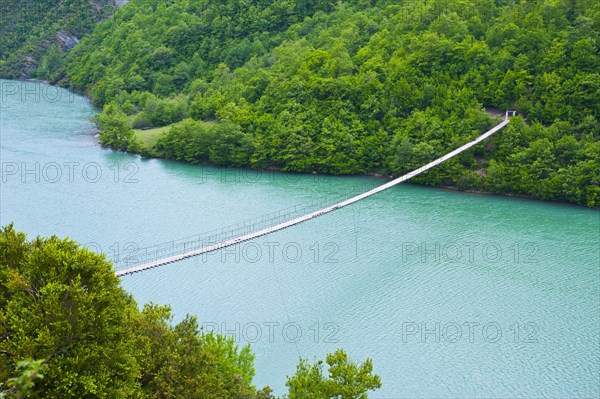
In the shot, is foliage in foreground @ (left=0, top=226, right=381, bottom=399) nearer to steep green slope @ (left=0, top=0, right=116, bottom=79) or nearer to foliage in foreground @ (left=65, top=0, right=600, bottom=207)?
foliage in foreground @ (left=65, top=0, right=600, bottom=207)

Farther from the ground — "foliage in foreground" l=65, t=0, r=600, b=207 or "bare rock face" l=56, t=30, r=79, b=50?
"bare rock face" l=56, t=30, r=79, b=50

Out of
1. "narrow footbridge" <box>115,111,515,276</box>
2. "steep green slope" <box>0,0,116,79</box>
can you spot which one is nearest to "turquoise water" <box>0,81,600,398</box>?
"narrow footbridge" <box>115,111,515,276</box>

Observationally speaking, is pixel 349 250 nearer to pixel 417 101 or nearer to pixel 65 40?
pixel 417 101

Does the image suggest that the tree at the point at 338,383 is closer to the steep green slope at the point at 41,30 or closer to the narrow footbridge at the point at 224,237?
the narrow footbridge at the point at 224,237

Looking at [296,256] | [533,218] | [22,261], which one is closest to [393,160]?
[533,218]

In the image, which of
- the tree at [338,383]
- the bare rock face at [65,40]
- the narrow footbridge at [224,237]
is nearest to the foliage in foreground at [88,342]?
the tree at [338,383]

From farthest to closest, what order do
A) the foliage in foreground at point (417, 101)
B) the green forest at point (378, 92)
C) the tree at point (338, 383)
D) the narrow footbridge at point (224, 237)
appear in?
the green forest at point (378, 92) → the foliage in foreground at point (417, 101) → the narrow footbridge at point (224, 237) → the tree at point (338, 383)
